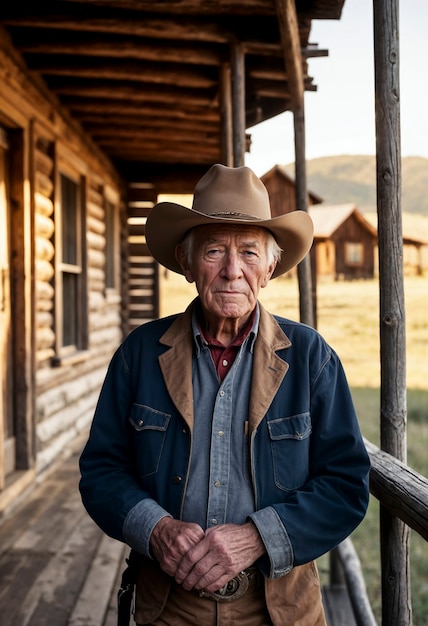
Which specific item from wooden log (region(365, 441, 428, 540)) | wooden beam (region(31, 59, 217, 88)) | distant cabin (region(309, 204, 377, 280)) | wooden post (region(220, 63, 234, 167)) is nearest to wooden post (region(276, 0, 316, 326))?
wooden post (region(220, 63, 234, 167))

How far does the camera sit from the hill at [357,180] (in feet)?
326

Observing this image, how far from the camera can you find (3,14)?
4.08 metres

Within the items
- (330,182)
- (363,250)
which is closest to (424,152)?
(330,182)

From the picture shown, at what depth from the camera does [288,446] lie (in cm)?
173

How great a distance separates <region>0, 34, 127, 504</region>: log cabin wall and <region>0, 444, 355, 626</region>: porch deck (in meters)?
0.23

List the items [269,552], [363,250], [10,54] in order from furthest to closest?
[363,250], [10,54], [269,552]

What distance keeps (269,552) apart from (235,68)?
10.5 ft

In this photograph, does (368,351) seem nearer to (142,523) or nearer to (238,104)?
(238,104)

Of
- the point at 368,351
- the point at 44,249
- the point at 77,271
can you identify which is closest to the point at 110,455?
the point at 44,249

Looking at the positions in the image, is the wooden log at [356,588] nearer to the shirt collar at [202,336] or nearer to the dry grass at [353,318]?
the shirt collar at [202,336]

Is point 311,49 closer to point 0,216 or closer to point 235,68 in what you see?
point 235,68

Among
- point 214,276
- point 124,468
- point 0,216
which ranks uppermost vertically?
point 0,216

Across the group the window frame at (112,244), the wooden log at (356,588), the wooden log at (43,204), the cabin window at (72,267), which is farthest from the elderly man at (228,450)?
the window frame at (112,244)

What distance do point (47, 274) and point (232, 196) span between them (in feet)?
13.0
